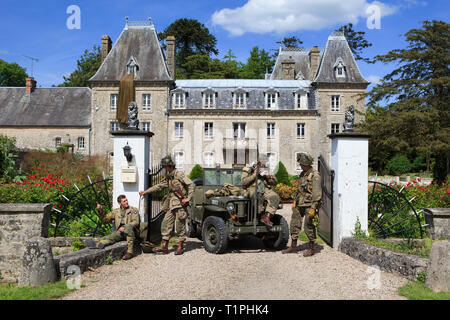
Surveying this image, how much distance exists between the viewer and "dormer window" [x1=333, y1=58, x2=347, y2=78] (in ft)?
105

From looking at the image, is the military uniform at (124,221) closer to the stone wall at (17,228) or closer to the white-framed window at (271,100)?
the stone wall at (17,228)

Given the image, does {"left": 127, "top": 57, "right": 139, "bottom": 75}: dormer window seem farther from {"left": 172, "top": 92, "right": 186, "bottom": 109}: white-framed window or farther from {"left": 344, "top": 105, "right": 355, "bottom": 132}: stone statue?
{"left": 344, "top": 105, "right": 355, "bottom": 132}: stone statue

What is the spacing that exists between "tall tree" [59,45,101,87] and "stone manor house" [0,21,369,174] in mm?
14368

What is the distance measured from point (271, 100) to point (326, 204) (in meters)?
24.8

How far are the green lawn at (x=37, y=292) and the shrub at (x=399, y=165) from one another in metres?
34.6

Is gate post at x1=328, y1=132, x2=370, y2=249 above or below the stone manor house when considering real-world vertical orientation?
below

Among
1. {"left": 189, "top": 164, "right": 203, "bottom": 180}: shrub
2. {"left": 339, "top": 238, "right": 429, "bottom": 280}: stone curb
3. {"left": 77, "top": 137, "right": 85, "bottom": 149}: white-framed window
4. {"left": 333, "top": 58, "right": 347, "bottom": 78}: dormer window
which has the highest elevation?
{"left": 333, "top": 58, "right": 347, "bottom": 78}: dormer window

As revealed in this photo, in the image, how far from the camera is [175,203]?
741cm

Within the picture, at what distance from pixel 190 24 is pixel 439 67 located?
1277 inches

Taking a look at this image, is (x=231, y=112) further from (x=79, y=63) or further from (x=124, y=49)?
(x=79, y=63)

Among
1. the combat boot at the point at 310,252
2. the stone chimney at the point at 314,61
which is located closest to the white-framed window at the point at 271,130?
the stone chimney at the point at 314,61

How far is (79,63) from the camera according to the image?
48781 millimetres

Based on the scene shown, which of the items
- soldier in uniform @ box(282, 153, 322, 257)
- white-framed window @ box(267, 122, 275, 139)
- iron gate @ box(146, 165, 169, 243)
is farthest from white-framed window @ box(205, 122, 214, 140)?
soldier in uniform @ box(282, 153, 322, 257)
